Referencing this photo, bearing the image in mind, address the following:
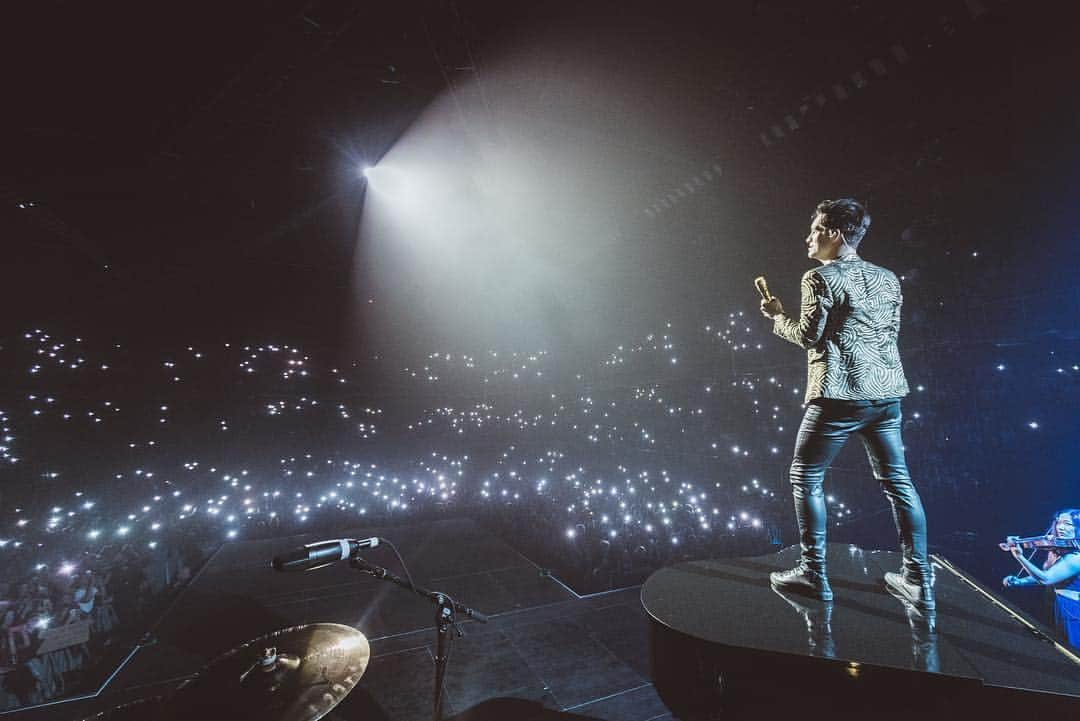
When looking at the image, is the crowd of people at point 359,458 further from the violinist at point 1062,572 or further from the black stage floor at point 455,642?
the violinist at point 1062,572

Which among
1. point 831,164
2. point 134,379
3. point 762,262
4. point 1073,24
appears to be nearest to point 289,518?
point 134,379

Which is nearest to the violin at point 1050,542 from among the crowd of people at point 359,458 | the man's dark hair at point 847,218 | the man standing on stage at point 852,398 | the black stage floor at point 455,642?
the crowd of people at point 359,458

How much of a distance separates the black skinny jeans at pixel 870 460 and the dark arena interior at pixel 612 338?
2 cm

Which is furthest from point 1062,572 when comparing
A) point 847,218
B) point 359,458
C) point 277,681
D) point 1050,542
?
point 359,458

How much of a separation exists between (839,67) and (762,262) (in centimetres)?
222

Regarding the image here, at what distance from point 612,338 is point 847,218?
5423mm

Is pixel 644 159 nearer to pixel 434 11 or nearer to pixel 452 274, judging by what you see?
pixel 434 11

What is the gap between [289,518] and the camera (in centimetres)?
850

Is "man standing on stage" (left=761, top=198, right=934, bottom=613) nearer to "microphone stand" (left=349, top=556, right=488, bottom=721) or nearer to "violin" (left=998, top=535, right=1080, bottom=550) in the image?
"violin" (left=998, top=535, right=1080, bottom=550)

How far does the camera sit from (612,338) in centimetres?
→ 740

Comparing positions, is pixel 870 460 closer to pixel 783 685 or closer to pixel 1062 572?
pixel 783 685

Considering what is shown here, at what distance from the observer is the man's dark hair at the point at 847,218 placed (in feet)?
6.48

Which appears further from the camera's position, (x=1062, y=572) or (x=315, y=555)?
(x=1062, y=572)

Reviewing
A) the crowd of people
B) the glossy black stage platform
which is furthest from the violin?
the crowd of people
